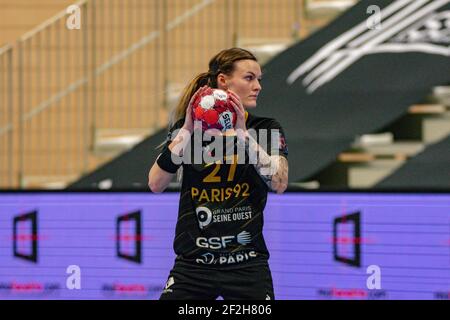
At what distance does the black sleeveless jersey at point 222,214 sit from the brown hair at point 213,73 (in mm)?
277

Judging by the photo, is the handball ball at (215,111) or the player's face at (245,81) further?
the player's face at (245,81)

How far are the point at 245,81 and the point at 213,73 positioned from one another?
183mm

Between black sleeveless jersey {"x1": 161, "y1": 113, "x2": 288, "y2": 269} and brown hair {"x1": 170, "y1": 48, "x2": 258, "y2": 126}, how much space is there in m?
0.28

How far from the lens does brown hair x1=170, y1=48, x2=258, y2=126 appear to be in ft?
16.8

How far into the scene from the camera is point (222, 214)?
4992 millimetres

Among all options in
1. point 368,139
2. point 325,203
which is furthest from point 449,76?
point 325,203

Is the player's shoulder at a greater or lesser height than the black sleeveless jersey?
greater

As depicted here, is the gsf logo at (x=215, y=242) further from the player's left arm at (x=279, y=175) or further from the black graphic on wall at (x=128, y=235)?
the black graphic on wall at (x=128, y=235)

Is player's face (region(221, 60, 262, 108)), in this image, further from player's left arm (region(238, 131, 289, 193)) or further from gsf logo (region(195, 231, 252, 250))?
gsf logo (region(195, 231, 252, 250))

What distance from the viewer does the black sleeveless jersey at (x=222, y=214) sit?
4.99 meters

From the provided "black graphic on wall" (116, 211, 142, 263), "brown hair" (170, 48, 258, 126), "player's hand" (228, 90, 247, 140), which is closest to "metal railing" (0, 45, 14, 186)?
"black graphic on wall" (116, 211, 142, 263)

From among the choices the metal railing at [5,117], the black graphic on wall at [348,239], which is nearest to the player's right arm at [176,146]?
the black graphic on wall at [348,239]
